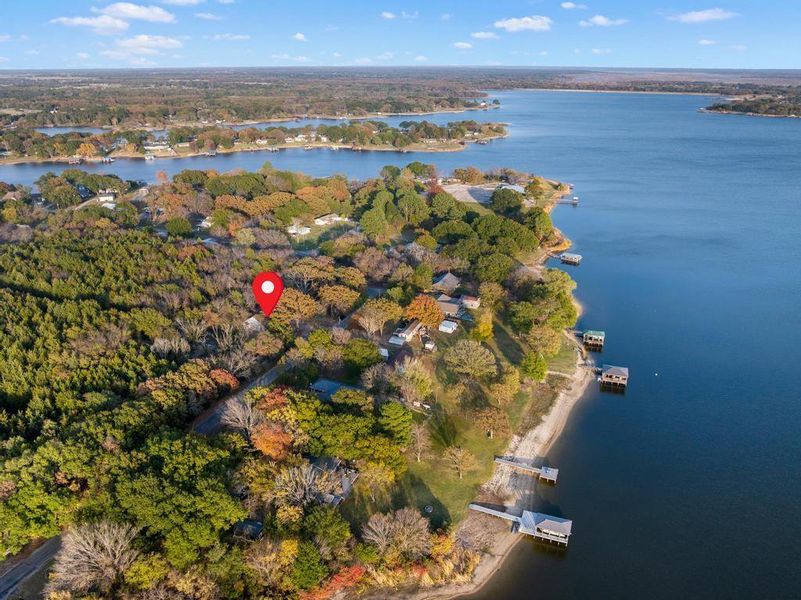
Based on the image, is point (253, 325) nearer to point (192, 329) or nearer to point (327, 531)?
point (192, 329)

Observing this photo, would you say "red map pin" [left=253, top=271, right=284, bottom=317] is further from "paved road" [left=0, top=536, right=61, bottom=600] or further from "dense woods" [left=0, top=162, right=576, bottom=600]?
"paved road" [left=0, top=536, right=61, bottom=600]

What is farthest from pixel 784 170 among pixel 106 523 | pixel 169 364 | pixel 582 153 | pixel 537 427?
pixel 106 523

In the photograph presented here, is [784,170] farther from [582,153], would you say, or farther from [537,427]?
[537,427]

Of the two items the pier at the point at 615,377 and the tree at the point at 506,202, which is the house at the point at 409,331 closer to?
the pier at the point at 615,377

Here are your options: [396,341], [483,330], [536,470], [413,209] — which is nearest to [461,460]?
[536,470]

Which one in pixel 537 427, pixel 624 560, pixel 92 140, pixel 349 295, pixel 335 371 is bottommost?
pixel 624 560

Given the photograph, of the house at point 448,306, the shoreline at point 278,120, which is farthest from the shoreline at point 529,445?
the shoreline at point 278,120
